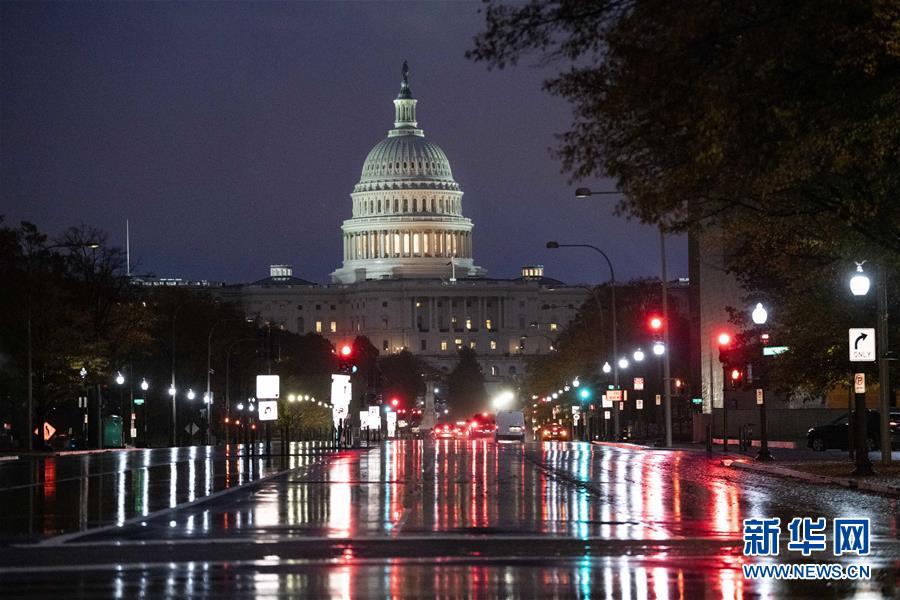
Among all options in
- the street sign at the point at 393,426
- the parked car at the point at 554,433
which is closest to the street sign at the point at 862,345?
the parked car at the point at 554,433

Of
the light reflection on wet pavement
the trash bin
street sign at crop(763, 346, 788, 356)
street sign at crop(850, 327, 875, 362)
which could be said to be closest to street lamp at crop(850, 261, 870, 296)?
street sign at crop(850, 327, 875, 362)

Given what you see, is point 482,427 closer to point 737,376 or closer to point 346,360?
point 737,376

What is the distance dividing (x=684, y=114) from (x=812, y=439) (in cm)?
4422

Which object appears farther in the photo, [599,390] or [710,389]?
[599,390]

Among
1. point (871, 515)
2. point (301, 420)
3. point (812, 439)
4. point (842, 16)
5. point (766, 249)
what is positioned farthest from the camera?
point (301, 420)

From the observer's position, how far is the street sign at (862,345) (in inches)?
1544

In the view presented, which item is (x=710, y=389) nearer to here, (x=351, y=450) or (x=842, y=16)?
(x=351, y=450)

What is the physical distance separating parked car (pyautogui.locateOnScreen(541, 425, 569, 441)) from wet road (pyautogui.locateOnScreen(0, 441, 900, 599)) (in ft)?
315

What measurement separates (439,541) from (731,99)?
7.16m

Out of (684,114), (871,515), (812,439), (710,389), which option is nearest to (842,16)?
(684,114)

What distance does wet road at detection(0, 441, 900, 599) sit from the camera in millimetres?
15711

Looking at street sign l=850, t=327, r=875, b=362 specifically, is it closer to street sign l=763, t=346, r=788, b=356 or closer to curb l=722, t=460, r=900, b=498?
curb l=722, t=460, r=900, b=498

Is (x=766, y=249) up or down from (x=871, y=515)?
up

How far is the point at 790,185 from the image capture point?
88.9 ft
